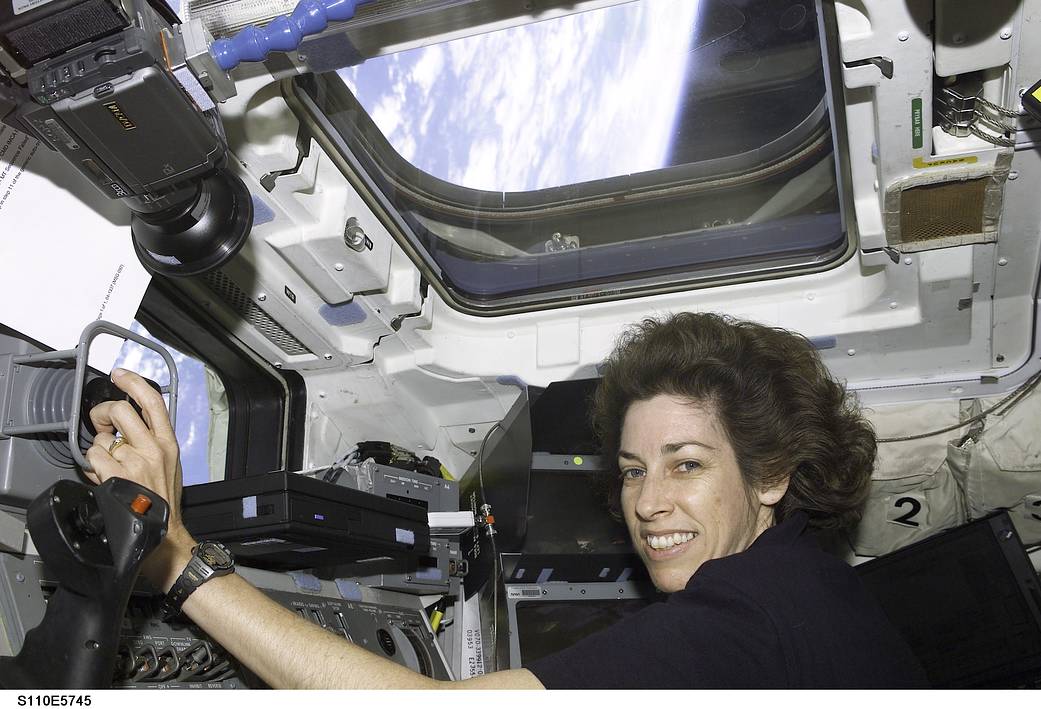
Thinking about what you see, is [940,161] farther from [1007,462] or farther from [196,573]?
[196,573]

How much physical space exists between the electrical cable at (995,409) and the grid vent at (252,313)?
6.04ft

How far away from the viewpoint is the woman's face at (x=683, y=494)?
2.05m

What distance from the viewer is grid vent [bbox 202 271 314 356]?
2520mm

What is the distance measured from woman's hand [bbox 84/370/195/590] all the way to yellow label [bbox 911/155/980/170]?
1.81 metres

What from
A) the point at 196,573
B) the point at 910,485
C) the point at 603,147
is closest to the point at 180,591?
the point at 196,573

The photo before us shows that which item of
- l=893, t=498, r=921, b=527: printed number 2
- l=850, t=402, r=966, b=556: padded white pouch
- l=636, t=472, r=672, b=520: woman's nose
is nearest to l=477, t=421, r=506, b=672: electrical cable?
l=636, t=472, r=672, b=520: woman's nose

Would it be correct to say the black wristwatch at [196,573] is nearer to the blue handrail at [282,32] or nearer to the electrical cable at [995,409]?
the blue handrail at [282,32]

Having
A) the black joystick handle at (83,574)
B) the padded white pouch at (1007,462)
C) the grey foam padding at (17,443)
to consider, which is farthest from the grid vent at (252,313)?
the padded white pouch at (1007,462)

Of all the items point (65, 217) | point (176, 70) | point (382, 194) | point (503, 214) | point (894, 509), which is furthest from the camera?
point (894, 509)

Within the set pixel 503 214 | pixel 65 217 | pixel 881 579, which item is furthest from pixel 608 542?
pixel 65 217

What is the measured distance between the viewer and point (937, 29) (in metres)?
1.93

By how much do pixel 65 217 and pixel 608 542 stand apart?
1922 millimetres

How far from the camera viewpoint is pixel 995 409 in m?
2.84

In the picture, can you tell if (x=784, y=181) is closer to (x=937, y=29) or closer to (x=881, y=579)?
(x=937, y=29)
